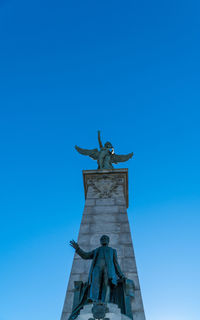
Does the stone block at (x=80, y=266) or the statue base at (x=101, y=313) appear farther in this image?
the stone block at (x=80, y=266)

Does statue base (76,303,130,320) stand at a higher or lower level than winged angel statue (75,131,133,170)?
lower

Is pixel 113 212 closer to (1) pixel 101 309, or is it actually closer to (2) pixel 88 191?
(2) pixel 88 191

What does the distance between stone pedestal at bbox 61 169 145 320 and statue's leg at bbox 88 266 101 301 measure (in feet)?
4.41

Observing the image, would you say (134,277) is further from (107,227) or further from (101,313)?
(101,313)

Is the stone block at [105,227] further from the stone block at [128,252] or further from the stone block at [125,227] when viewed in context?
the stone block at [128,252]

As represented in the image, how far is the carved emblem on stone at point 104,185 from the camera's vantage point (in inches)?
504

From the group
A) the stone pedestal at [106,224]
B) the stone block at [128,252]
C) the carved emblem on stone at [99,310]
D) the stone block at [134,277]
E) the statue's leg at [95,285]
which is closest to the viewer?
the carved emblem on stone at [99,310]

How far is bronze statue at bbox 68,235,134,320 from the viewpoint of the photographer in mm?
7488

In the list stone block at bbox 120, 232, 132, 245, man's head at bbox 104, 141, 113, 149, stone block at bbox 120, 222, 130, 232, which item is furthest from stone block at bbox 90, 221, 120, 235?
man's head at bbox 104, 141, 113, 149

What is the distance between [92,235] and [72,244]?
272 centimetres

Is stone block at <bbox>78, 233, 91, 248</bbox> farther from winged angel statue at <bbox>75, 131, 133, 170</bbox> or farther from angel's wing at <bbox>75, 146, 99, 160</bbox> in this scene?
angel's wing at <bbox>75, 146, 99, 160</bbox>

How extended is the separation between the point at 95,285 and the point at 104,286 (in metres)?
0.24

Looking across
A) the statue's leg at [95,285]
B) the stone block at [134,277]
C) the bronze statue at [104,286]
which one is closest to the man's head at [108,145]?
the stone block at [134,277]

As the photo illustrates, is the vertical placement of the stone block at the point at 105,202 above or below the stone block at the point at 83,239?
above
